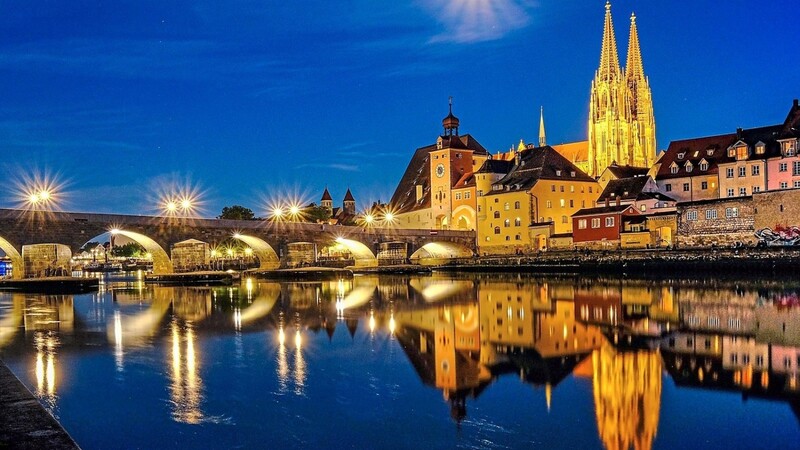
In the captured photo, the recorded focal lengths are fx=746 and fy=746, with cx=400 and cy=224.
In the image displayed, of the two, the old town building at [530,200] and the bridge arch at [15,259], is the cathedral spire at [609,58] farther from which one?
the bridge arch at [15,259]

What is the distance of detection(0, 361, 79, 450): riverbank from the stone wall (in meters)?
57.8

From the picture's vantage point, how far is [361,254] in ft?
253

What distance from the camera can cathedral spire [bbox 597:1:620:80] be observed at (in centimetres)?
10656

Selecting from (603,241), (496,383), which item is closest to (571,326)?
(496,383)

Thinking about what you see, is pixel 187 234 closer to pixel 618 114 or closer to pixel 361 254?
pixel 361 254

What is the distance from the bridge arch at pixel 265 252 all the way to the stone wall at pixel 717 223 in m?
34.8

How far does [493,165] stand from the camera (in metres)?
87.9

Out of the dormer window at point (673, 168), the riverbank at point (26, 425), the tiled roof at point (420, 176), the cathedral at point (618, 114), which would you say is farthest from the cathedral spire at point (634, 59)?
the riverbank at point (26, 425)

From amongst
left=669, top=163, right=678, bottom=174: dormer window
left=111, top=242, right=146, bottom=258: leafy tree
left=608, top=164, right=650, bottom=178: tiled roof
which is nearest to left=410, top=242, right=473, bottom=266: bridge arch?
left=608, top=164, right=650, bottom=178: tiled roof

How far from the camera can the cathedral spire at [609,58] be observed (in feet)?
350

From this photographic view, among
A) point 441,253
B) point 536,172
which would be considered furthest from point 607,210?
point 441,253

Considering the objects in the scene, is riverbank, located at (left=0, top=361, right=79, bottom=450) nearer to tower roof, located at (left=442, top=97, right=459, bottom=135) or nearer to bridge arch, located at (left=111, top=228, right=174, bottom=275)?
bridge arch, located at (left=111, top=228, right=174, bottom=275)

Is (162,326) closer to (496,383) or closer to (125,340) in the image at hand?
(125,340)

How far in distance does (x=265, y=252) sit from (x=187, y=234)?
9945mm
